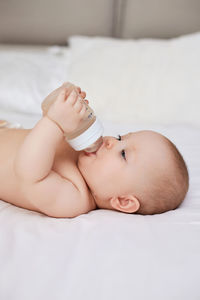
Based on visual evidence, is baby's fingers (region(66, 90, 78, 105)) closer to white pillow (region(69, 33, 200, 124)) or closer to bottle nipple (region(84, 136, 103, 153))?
bottle nipple (region(84, 136, 103, 153))

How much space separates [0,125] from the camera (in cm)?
123

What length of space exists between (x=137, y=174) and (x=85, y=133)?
0.18 metres

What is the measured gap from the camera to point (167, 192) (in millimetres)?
873

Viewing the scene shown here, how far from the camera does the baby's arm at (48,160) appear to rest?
0.81 m

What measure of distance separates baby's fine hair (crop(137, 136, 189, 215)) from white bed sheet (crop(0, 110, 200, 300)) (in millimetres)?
29

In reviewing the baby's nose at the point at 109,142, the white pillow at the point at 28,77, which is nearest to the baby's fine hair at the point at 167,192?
the baby's nose at the point at 109,142

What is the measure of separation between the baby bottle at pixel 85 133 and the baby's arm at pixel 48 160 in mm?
20

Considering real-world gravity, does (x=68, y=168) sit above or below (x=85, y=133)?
below

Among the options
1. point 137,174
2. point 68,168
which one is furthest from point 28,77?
point 137,174

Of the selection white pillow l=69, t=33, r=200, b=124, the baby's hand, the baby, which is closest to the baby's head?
the baby

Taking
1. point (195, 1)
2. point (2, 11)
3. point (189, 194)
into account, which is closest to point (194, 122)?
point (189, 194)

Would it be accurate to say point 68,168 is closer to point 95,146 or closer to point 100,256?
point 95,146

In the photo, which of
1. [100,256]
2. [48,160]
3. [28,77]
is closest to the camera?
[100,256]

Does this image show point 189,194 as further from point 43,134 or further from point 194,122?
point 194,122
